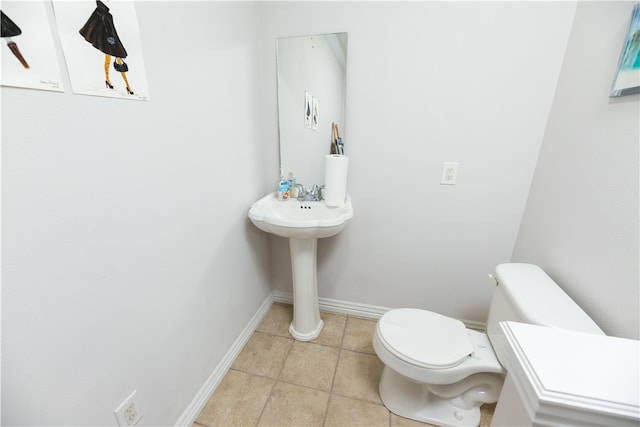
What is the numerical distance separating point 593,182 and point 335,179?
1.06m

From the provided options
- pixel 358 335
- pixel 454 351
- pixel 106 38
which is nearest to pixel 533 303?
pixel 454 351

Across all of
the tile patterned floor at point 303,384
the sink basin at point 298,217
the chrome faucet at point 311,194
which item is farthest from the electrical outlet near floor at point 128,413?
the chrome faucet at point 311,194

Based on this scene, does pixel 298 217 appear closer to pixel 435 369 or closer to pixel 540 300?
pixel 435 369

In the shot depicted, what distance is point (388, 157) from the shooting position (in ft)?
5.01

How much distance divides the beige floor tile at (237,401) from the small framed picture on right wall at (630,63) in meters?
1.89

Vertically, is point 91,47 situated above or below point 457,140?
above

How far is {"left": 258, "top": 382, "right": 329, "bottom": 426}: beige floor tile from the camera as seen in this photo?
123 centimetres

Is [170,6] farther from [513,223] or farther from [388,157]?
[513,223]

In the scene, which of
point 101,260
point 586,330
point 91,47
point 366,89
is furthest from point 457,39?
point 101,260

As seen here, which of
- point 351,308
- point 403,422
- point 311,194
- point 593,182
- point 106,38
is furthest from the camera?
point 351,308

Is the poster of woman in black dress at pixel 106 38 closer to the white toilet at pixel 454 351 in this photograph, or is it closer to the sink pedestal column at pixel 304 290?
the sink pedestal column at pixel 304 290

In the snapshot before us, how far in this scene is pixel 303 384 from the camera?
1.41 metres

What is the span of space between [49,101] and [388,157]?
1.38m

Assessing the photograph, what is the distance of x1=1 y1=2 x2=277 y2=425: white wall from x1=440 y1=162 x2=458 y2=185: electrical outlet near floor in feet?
3.71
